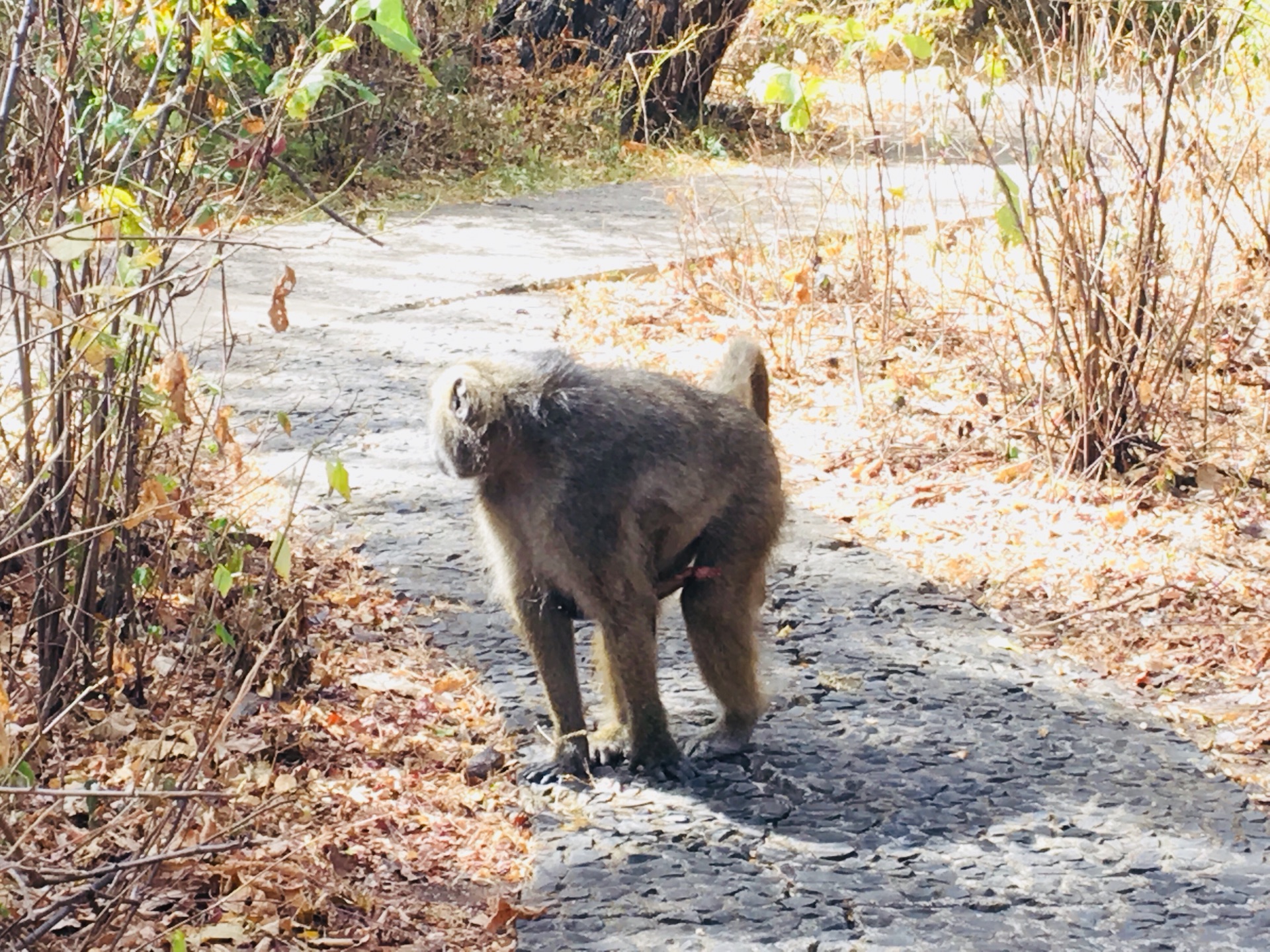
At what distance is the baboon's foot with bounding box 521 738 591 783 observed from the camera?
14.9ft

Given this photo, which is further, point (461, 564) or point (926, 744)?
point (461, 564)

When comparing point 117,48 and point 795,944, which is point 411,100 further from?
point 795,944

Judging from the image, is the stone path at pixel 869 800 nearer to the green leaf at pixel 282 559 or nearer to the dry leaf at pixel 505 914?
the dry leaf at pixel 505 914

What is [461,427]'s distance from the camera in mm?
4262

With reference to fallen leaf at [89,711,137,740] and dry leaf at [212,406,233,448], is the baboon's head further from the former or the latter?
fallen leaf at [89,711,137,740]

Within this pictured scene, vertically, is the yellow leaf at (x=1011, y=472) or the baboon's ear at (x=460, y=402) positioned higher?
the baboon's ear at (x=460, y=402)

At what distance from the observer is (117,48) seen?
408cm

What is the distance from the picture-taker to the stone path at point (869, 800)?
376 cm

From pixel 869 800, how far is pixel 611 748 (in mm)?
794

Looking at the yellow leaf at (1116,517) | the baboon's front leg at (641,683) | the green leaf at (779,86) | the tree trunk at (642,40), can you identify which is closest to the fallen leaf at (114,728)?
the baboon's front leg at (641,683)

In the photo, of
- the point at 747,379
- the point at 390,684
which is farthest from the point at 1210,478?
the point at 390,684

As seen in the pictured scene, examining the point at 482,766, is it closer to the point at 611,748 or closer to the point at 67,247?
the point at 611,748

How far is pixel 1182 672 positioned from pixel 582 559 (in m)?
2.32

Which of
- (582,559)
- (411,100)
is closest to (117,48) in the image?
(582,559)
